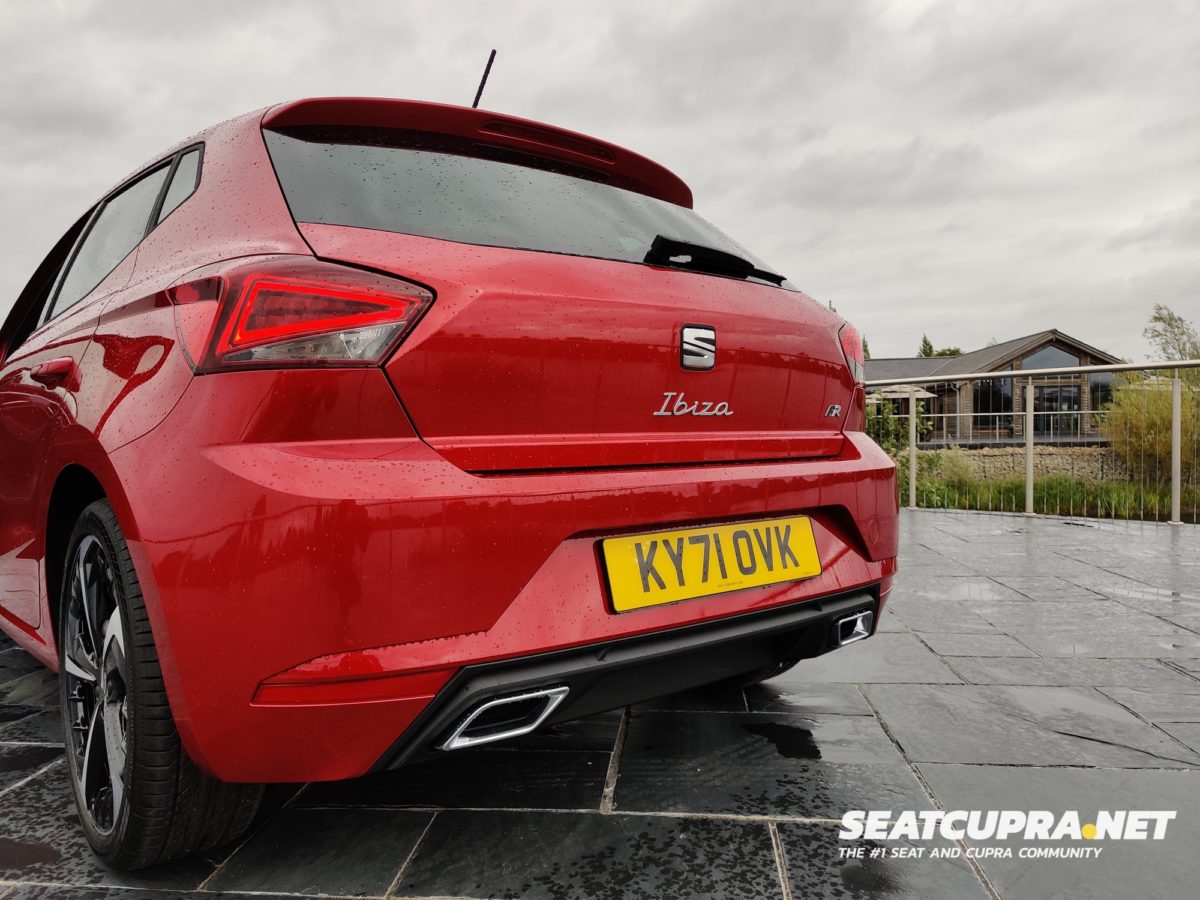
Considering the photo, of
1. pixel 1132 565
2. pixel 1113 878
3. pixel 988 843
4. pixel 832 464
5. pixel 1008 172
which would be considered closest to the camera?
pixel 1113 878

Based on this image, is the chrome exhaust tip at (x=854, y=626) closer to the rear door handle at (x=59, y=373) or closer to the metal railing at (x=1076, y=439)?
the rear door handle at (x=59, y=373)

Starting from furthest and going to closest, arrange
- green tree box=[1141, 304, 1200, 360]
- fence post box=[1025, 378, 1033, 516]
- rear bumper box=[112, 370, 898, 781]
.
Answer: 1. green tree box=[1141, 304, 1200, 360]
2. fence post box=[1025, 378, 1033, 516]
3. rear bumper box=[112, 370, 898, 781]

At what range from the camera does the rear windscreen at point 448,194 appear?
1.51 metres

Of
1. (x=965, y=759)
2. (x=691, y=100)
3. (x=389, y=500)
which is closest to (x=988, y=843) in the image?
(x=965, y=759)

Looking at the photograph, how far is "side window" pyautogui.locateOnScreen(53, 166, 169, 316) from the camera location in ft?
7.00

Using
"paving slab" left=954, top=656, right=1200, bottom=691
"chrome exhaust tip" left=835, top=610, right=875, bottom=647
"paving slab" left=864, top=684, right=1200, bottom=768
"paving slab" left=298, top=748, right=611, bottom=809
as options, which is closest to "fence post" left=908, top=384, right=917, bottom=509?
"paving slab" left=954, top=656, right=1200, bottom=691

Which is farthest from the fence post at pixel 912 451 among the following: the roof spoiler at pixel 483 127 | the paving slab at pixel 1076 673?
the roof spoiler at pixel 483 127

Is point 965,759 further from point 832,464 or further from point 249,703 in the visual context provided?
point 249,703

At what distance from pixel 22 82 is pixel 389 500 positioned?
31.3 meters

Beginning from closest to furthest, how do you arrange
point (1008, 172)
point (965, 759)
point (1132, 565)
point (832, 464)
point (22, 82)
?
point (832, 464) → point (965, 759) → point (1132, 565) → point (22, 82) → point (1008, 172)

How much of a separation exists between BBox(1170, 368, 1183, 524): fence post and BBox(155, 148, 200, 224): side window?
835 centimetres

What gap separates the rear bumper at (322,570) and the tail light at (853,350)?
3.54 feet

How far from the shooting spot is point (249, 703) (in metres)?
1.26

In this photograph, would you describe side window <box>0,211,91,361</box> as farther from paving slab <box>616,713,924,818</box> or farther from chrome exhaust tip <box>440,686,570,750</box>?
paving slab <box>616,713,924,818</box>
